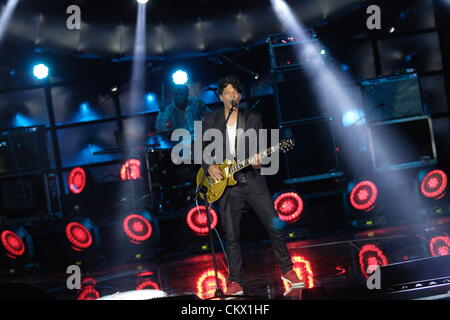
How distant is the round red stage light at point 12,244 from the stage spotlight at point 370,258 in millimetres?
4185

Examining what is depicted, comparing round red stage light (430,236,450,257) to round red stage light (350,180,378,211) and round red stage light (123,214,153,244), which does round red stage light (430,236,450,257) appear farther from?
round red stage light (123,214,153,244)

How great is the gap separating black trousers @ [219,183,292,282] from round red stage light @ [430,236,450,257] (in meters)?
1.51

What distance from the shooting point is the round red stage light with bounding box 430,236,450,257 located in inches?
185

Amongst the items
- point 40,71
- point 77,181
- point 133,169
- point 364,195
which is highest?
point 40,71

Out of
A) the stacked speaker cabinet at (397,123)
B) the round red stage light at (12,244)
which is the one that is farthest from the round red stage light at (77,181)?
the stacked speaker cabinet at (397,123)

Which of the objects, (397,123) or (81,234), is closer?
(81,234)

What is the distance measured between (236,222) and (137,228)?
2456mm

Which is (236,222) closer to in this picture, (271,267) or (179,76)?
(271,267)

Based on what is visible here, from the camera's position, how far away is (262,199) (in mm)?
4156

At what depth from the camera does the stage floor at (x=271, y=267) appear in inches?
178

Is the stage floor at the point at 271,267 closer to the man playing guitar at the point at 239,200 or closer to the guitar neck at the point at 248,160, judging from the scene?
the man playing guitar at the point at 239,200

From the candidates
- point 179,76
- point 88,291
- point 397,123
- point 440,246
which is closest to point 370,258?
point 440,246

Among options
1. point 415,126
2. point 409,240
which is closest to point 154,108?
point 415,126

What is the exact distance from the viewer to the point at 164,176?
6.70 meters
